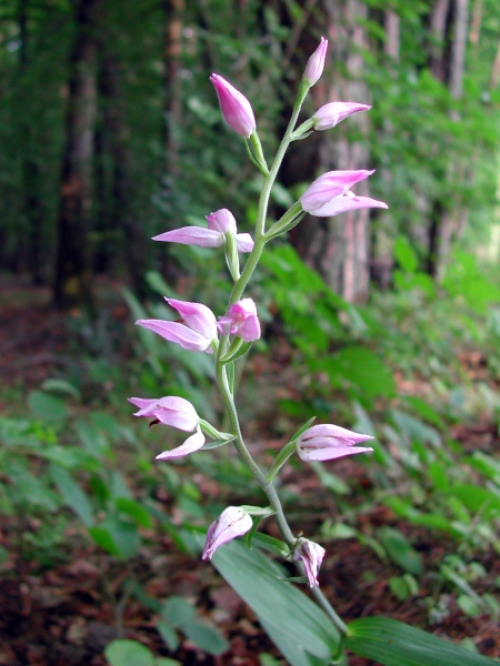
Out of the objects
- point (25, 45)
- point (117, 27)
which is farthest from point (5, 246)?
point (117, 27)

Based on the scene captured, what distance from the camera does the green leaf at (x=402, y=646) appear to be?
3.16ft

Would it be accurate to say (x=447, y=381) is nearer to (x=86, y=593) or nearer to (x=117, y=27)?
(x=86, y=593)

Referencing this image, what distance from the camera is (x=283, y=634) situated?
3.80ft

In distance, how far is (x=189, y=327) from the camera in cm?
102

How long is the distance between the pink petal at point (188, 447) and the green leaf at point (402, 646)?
0.49 m

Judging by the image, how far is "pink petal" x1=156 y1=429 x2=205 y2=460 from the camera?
3.05 feet

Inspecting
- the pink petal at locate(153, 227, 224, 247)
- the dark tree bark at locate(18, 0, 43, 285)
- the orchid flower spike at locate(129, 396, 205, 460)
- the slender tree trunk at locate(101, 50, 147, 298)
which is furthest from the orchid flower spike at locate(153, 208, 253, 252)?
the dark tree bark at locate(18, 0, 43, 285)

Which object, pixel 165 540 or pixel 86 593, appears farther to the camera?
pixel 165 540

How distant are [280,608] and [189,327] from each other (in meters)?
0.61

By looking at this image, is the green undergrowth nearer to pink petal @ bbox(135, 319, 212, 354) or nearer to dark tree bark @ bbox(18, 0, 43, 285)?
pink petal @ bbox(135, 319, 212, 354)

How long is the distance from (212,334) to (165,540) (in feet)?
5.70

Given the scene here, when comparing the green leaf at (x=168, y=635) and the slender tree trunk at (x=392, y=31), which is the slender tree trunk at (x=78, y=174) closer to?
the slender tree trunk at (x=392, y=31)

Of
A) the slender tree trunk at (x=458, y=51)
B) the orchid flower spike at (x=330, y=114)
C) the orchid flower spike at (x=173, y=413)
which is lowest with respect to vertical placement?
the orchid flower spike at (x=173, y=413)

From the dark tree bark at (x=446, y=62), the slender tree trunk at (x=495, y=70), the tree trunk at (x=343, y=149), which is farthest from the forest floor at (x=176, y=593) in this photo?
the slender tree trunk at (x=495, y=70)
